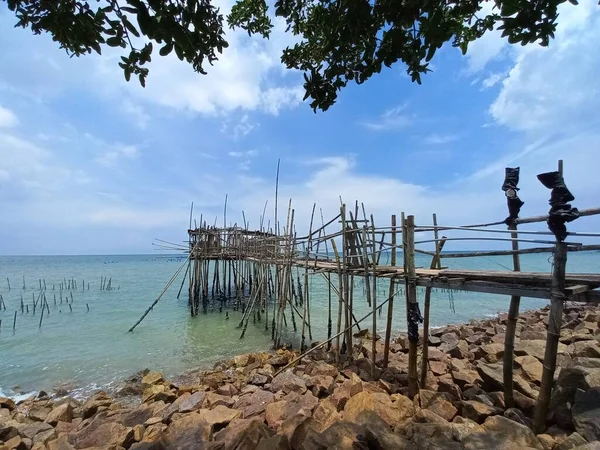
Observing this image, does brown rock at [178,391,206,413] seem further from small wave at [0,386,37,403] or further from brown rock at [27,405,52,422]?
small wave at [0,386,37,403]

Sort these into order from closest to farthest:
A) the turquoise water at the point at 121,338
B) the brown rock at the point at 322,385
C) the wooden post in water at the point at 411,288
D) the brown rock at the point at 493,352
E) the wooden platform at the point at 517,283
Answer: the wooden platform at the point at 517,283 < the wooden post in water at the point at 411,288 < the brown rock at the point at 322,385 < the brown rock at the point at 493,352 < the turquoise water at the point at 121,338

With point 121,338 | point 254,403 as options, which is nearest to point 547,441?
point 254,403

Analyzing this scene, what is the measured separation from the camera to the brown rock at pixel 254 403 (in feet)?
14.6

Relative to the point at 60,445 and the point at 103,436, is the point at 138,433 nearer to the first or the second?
the point at 103,436

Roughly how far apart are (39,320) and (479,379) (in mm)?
15308

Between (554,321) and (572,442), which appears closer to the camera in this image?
(572,442)

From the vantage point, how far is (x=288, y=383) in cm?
532

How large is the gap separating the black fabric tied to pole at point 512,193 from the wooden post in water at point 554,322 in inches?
38.7

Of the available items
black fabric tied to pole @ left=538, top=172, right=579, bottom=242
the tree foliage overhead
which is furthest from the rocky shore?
the tree foliage overhead

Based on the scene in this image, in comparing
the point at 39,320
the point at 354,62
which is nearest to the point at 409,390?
the point at 354,62

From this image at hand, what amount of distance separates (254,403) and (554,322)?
3.84 metres

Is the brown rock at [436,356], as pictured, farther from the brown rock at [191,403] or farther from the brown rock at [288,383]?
the brown rock at [191,403]

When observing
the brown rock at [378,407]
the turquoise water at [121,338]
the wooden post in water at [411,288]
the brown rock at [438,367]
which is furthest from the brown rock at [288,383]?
the turquoise water at [121,338]

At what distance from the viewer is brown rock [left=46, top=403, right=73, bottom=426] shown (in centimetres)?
492
